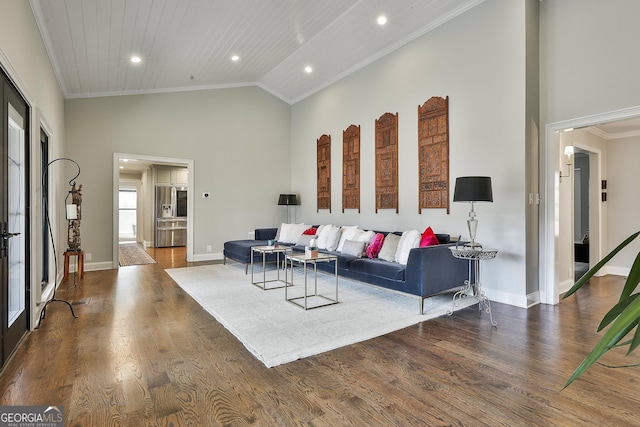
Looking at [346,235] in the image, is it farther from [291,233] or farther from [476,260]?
[476,260]

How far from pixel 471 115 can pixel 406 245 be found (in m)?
1.87

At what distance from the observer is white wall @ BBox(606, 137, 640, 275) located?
5766 mm

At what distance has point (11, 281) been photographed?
281 centimetres

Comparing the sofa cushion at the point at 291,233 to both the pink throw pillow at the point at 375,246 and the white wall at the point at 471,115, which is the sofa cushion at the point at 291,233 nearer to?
the white wall at the point at 471,115

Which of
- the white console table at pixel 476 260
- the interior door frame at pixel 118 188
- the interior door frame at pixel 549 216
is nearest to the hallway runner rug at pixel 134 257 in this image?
the interior door frame at pixel 118 188

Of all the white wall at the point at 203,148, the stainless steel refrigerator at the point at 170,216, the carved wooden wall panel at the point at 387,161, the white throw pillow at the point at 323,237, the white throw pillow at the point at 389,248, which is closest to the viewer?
the white throw pillow at the point at 389,248

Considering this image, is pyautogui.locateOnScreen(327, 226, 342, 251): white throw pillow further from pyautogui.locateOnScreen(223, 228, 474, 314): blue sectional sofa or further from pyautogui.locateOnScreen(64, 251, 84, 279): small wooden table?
pyautogui.locateOnScreen(64, 251, 84, 279): small wooden table

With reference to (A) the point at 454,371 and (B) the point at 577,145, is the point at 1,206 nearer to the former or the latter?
(A) the point at 454,371

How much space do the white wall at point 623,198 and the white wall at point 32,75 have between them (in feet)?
25.9

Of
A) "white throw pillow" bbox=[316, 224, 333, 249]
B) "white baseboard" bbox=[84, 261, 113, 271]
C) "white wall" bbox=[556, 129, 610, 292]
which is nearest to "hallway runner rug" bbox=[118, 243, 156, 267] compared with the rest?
"white baseboard" bbox=[84, 261, 113, 271]

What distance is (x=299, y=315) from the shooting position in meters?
3.65

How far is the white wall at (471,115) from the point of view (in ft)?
13.5

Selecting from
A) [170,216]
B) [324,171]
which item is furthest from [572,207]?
[170,216]

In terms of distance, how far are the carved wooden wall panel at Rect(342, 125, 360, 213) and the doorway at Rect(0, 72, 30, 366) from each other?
4606 millimetres
